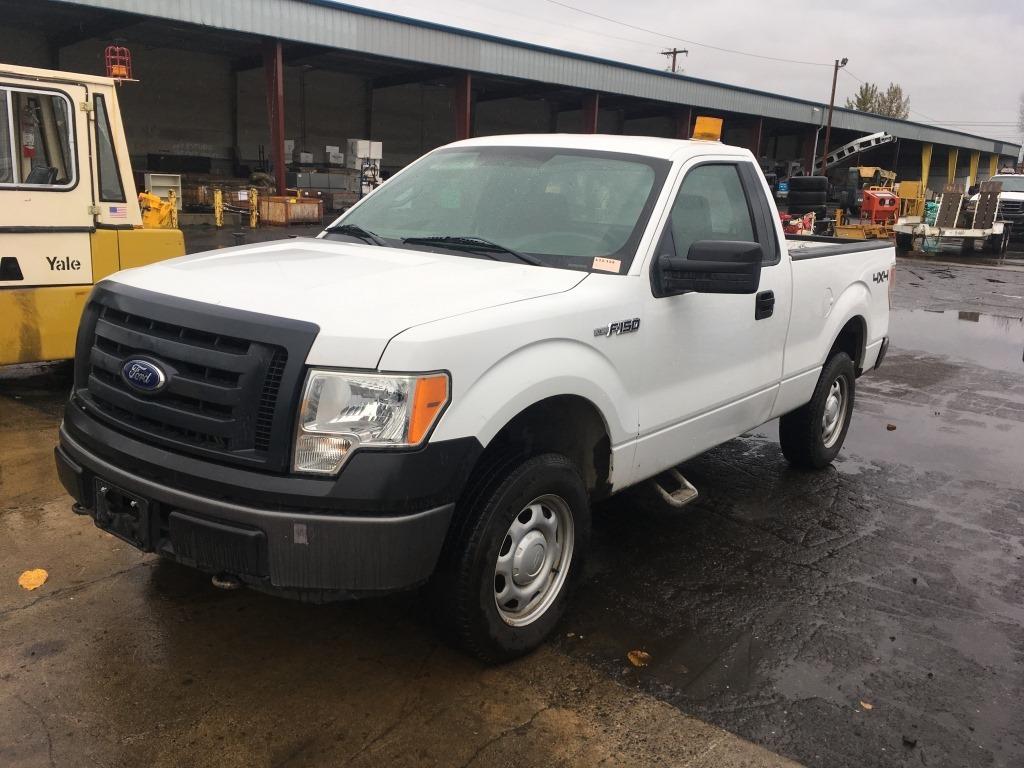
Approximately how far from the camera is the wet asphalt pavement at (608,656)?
282 centimetres

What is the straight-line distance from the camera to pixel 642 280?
3584 millimetres

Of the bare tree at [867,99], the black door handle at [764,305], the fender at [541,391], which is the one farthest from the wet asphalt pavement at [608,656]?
the bare tree at [867,99]

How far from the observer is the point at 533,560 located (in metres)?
3.26

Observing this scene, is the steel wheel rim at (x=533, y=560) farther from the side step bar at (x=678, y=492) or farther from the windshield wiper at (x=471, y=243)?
the windshield wiper at (x=471, y=243)

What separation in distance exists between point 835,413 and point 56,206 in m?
5.69

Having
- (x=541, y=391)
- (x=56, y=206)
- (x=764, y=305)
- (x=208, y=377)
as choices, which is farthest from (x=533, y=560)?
(x=56, y=206)

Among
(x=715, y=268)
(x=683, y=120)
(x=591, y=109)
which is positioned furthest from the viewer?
(x=683, y=120)

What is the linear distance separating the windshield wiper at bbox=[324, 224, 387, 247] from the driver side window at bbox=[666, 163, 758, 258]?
1376 millimetres

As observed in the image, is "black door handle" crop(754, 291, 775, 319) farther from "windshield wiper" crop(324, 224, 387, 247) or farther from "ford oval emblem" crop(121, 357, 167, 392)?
"ford oval emblem" crop(121, 357, 167, 392)

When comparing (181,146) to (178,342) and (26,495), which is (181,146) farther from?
(178,342)

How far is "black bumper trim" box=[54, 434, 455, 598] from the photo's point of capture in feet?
8.61

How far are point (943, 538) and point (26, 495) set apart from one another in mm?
5073

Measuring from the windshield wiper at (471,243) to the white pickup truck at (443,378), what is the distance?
0.01m

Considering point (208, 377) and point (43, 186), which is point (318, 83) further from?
point (208, 377)
